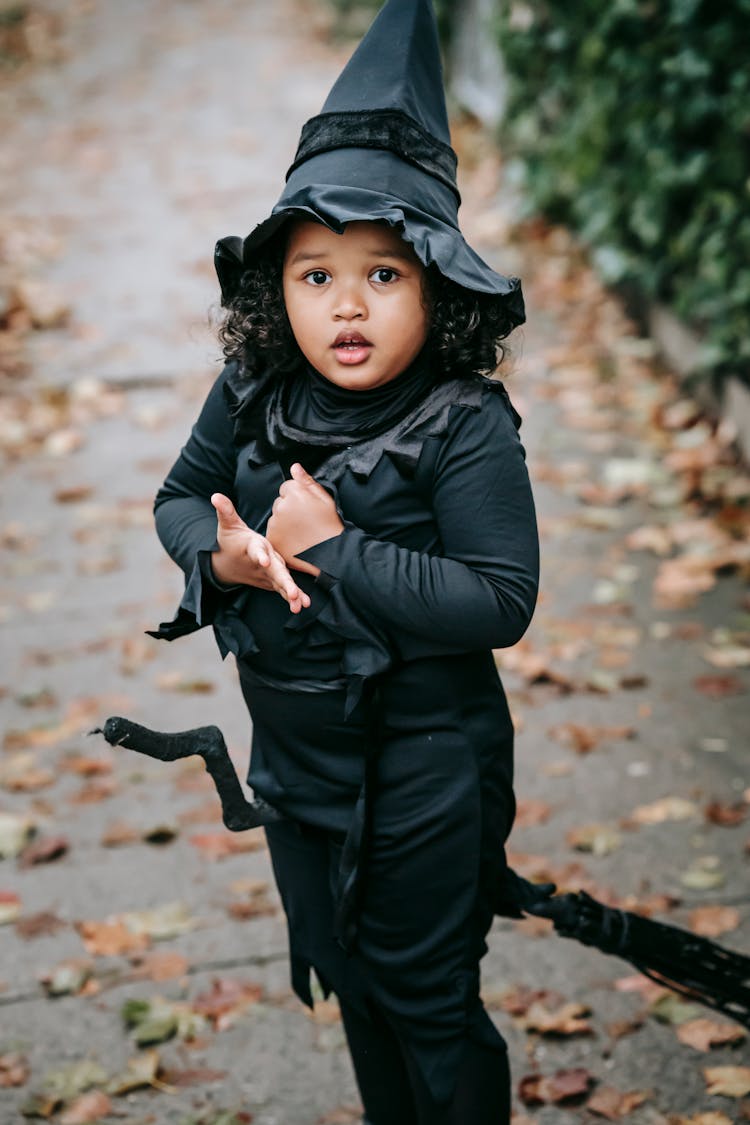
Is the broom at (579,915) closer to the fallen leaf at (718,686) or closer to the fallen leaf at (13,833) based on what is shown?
the fallen leaf at (13,833)

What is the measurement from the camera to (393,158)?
184 centimetres

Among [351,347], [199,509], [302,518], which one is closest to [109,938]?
[199,509]

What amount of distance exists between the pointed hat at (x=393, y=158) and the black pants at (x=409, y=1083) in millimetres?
1168

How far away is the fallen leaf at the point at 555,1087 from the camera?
2.64 m

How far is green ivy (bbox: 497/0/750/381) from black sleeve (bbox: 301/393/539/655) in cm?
341

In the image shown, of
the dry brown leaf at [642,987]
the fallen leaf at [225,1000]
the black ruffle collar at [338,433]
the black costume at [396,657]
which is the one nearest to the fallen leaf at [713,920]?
the dry brown leaf at [642,987]

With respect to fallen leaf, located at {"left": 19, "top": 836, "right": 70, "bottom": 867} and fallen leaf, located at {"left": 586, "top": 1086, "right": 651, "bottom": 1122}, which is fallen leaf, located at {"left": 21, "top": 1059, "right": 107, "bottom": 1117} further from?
fallen leaf, located at {"left": 586, "top": 1086, "right": 651, "bottom": 1122}

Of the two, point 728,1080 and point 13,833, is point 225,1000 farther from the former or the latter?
point 728,1080

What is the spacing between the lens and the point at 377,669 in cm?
186

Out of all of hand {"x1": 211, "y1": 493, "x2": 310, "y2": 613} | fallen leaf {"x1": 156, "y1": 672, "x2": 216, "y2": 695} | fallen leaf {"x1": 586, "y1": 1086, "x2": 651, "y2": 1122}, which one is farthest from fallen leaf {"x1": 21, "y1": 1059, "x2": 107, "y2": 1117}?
fallen leaf {"x1": 156, "y1": 672, "x2": 216, "y2": 695}

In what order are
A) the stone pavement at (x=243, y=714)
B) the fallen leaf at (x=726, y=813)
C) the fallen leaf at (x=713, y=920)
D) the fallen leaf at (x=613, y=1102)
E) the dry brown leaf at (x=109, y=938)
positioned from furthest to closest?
the fallen leaf at (x=726, y=813) → the dry brown leaf at (x=109, y=938) → the fallen leaf at (x=713, y=920) → the stone pavement at (x=243, y=714) → the fallen leaf at (x=613, y=1102)

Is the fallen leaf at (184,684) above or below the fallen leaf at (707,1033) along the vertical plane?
above

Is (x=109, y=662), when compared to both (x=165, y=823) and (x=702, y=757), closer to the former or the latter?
(x=165, y=823)

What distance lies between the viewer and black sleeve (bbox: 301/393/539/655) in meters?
1.81
